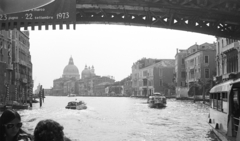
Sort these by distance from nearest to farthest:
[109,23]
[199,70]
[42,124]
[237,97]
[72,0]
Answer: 1. [42,124]
2. [237,97]
3. [72,0]
4. [109,23]
5. [199,70]

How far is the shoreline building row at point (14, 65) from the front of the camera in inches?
1708

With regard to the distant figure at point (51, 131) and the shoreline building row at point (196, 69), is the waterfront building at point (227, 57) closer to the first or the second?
the shoreline building row at point (196, 69)

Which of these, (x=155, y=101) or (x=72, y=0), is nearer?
(x=72, y=0)

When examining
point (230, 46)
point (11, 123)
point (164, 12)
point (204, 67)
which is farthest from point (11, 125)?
point (204, 67)

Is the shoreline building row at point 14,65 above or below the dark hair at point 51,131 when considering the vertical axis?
above

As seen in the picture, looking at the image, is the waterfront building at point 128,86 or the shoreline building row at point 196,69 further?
the waterfront building at point 128,86

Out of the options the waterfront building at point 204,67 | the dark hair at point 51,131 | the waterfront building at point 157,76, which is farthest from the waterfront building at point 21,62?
the dark hair at point 51,131

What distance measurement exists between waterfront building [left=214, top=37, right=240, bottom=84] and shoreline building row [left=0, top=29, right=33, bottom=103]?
25773 millimetres

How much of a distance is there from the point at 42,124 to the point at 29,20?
34.2ft

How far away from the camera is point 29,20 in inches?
493

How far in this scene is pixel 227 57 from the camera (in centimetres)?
4059

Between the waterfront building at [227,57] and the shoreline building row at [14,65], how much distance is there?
25773mm

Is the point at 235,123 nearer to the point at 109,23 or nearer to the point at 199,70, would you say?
the point at 109,23

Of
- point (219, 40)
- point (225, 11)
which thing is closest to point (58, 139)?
point (225, 11)
